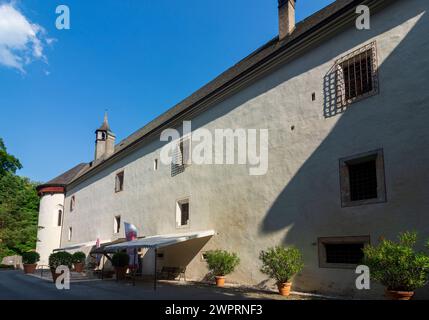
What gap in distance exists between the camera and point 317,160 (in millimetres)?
12461

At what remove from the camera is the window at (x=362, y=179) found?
35.1 feet

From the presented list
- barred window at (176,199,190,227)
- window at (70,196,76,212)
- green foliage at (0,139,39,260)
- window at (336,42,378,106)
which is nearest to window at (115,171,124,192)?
barred window at (176,199,190,227)

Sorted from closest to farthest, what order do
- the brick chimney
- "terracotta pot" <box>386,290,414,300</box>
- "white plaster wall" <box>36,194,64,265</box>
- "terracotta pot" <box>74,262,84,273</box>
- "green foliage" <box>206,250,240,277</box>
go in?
"terracotta pot" <box>386,290,414,300</box>, "green foliage" <box>206,250,240,277</box>, the brick chimney, "terracotta pot" <box>74,262,84,273</box>, "white plaster wall" <box>36,194,64,265</box>

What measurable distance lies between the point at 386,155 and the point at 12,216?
1306 inches

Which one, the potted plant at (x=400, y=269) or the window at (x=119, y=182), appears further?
the window at (x=119, y=182)

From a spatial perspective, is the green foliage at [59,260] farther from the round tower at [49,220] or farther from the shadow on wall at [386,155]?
the round tower at [49,220]

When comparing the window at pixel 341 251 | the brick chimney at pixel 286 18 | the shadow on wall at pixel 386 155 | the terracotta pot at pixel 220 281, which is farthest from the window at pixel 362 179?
the brick chimney at pixel 286 18

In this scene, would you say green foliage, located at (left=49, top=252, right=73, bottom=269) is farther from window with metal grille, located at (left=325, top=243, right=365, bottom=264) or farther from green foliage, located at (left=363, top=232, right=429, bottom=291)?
green foliage, located at (left=363, top=232, right=429, bottom=291)

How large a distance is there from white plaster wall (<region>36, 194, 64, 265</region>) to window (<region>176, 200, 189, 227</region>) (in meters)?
22.0

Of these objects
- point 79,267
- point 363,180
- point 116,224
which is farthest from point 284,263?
point 79,267

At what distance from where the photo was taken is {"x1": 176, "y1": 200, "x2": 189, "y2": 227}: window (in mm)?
19219

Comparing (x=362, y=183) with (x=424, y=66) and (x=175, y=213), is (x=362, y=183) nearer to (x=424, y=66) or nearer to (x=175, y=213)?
(x=424, y=66)

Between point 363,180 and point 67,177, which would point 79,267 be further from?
point 363,180

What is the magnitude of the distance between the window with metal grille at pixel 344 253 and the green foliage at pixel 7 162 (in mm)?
34271
